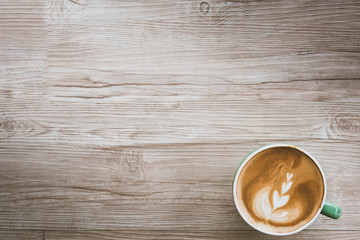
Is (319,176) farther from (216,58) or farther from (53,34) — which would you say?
(53,34)

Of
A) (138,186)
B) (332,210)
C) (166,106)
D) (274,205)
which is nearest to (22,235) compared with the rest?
(138,186)

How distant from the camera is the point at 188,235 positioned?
92 centimetres

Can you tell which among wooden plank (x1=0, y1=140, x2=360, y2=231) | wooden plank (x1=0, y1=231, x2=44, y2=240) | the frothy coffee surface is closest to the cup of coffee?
the frothy coffee surface

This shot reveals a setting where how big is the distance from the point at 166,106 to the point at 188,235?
32 cm

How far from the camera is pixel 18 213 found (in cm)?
93

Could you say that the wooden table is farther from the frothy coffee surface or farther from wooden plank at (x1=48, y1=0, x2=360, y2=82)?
the frothy coffee surface

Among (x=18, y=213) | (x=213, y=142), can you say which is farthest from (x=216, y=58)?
(x=18, y=213)

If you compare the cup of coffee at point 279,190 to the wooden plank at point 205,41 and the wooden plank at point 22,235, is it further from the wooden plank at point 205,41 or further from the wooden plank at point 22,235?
the wooden plank at point 22,235

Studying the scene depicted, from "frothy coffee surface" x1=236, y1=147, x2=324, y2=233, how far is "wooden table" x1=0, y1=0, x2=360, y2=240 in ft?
0.35

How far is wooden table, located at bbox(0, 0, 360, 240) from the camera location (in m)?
0.89

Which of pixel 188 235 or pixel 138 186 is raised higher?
pixel 138 186

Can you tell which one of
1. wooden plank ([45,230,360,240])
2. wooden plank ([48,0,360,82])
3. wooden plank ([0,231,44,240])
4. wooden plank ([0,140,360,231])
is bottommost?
wooden plank ([0,231,44,240])

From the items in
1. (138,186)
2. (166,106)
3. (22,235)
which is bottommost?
(22,235)

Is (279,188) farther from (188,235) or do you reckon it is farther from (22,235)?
(22,235)
